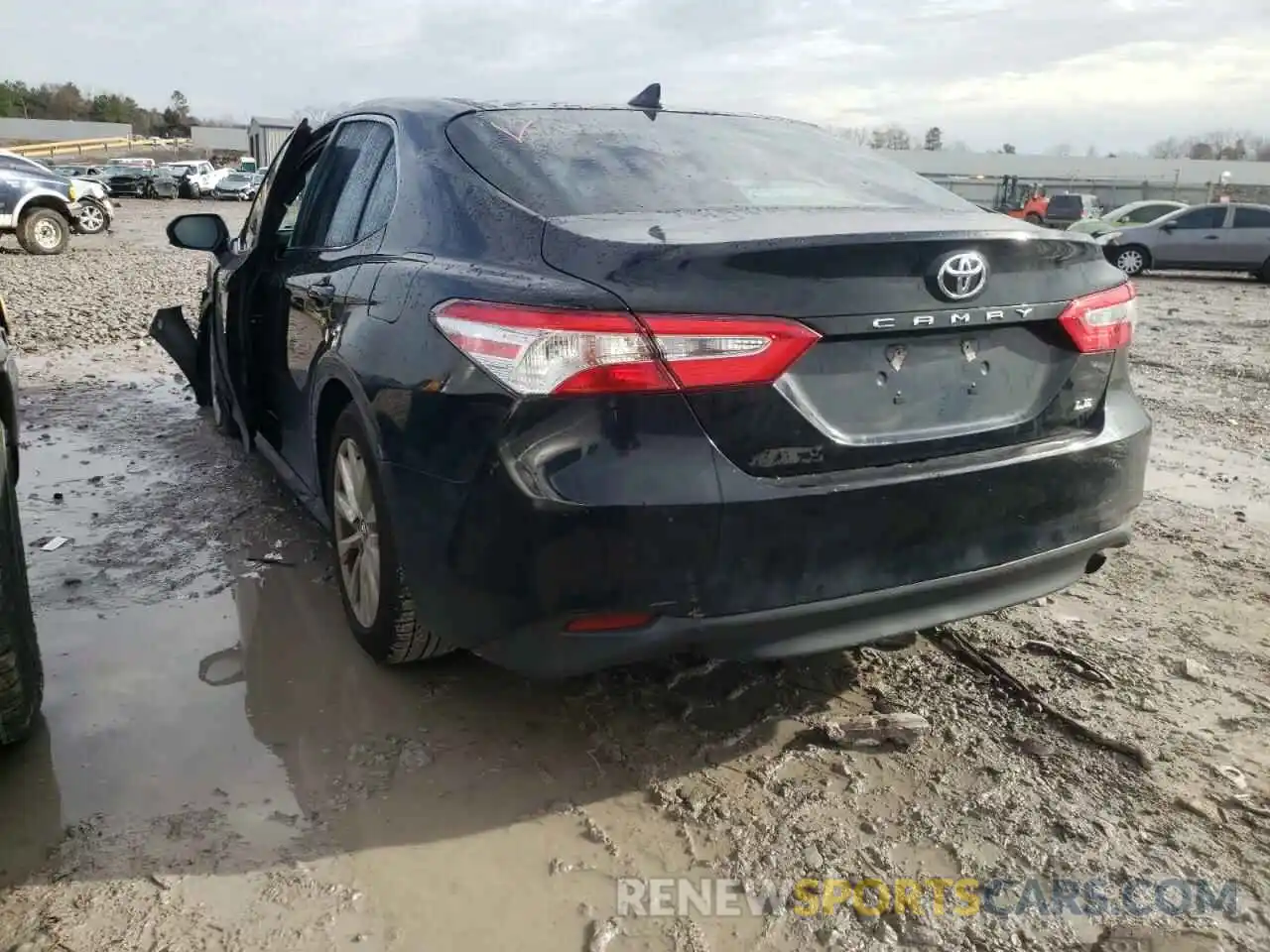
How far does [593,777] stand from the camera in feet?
8.57

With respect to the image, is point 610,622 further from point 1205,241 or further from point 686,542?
point 1205,241

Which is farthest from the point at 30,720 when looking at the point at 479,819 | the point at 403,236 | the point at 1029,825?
the point at 1029,825

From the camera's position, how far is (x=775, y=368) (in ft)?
7.18

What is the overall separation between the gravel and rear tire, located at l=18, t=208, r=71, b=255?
22 centimetres

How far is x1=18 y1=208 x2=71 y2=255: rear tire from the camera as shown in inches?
684

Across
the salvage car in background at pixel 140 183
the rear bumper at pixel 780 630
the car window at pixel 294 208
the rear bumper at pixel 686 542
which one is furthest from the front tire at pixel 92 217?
the salvage car in background at pixel 140 183

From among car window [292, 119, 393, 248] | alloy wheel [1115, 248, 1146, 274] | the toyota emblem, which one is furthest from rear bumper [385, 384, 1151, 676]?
alloy wheel [1115, 248, 1146, 274]

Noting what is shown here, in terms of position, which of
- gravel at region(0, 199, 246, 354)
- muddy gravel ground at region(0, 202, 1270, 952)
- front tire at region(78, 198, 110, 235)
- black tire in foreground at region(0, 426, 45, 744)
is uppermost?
front tire at region(78, 198, 110, 235)

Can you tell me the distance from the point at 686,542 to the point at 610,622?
25 cm

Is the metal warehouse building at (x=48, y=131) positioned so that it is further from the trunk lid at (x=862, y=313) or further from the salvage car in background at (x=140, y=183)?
the trunk lid at (x=862, y=313)

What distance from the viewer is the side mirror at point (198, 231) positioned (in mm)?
4719

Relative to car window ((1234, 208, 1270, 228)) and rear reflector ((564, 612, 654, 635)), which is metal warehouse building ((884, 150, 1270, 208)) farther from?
rear reflector ((564, 612, 654, 635))

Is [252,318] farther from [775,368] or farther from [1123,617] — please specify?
[1123,617]

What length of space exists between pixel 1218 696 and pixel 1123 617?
56 centimetres
